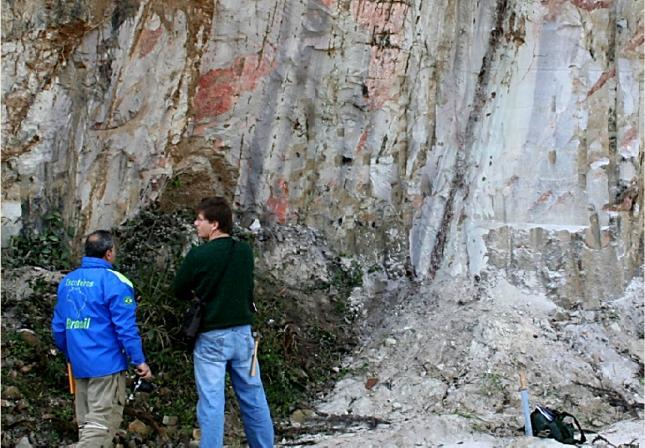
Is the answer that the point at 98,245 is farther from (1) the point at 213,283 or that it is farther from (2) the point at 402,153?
(2) the point at 402,153

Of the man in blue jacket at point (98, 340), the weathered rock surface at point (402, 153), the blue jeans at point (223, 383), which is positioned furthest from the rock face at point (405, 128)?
the blue jeans at point (223, 383)

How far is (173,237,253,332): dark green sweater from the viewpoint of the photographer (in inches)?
168

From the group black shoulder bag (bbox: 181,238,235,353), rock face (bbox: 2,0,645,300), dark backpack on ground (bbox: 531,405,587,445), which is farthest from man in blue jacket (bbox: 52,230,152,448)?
dark backpack on ground (bbox: 531,405,587,445)

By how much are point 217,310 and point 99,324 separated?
1.88 ft

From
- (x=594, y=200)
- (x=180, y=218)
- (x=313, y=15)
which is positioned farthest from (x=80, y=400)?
(x=594, y=200)

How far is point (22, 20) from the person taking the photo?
586 centimetres

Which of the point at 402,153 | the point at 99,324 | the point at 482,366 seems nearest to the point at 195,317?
the point at 99,324

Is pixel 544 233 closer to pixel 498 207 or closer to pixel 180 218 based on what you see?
pixel 498 207

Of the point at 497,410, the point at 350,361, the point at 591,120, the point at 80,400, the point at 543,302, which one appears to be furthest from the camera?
the point at 591,120

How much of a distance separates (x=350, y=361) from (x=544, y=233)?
206 cm

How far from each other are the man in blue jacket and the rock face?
227cm

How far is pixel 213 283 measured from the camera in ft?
14.0

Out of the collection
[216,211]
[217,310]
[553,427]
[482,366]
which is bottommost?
[553,427]

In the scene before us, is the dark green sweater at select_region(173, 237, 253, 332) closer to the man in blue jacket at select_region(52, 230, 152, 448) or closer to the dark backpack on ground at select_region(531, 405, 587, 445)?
the man in blue jacket at select_region(52, 230, 152, 448)
